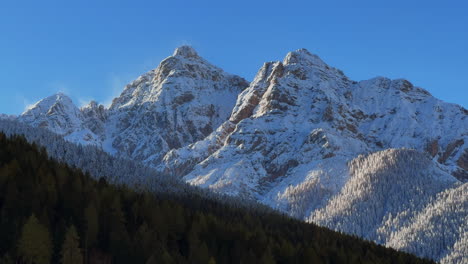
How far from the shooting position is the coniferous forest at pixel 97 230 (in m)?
57.3

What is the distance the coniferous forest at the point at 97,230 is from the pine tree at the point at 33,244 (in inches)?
3.9

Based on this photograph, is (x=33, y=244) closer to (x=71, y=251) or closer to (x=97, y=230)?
(x=71, y=251)

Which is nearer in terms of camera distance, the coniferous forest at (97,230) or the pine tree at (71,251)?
the pine tree at (71,251)

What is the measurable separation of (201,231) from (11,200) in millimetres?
32150

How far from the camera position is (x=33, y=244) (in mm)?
55000

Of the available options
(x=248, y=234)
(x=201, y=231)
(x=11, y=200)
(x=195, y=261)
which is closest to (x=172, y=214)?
(x=201, y=231)

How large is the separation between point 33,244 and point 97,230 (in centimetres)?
1383

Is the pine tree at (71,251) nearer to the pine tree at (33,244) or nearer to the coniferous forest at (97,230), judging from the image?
the coniferous forest at (97,230)

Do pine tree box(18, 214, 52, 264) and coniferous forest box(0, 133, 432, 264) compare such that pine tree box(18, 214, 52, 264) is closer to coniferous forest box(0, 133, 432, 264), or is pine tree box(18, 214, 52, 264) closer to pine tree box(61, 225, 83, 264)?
coniferous forest box(0, 133, 432, 264)

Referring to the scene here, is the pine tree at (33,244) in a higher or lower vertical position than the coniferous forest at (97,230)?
lower

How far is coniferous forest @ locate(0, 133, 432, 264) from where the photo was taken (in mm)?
57281

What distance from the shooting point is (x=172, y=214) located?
89.1 meters

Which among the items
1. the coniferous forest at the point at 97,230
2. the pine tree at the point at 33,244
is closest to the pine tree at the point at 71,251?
the coniferous forest at the point at 97,230

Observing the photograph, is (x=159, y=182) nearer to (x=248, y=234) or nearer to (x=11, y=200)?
(x=248, y=234)
